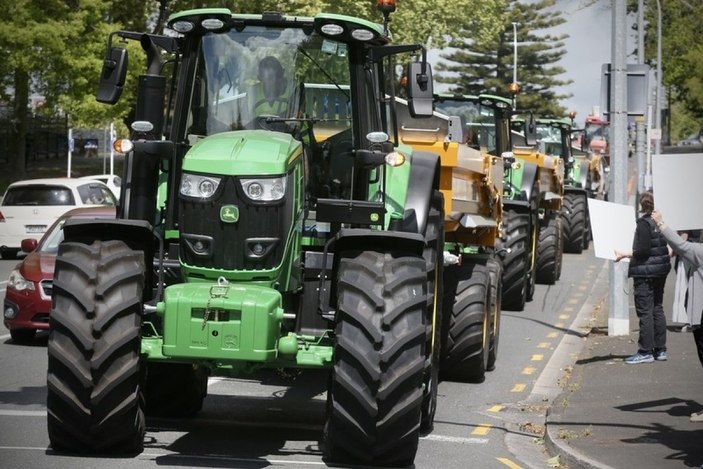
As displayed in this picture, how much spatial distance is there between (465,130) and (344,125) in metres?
7.67

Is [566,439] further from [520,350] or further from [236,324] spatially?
[520,350]

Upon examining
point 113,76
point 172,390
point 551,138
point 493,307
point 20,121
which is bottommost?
point 172,390

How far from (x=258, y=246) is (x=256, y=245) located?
15 mm

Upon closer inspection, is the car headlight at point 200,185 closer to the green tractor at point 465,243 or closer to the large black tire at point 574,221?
the green tractor at point 465,243

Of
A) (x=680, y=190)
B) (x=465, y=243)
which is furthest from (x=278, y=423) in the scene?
(x=465, y=243)

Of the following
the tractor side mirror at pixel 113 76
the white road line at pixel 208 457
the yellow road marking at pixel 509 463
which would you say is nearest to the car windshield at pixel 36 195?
the tractor side mirror at pixel 113 76

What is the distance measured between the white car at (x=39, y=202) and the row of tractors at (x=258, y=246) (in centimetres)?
1773

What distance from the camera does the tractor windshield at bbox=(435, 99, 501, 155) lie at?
20.7 m

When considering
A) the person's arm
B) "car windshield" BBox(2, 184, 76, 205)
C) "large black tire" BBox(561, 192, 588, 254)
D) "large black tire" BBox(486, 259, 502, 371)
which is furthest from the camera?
"large black tire" BBox(561, 192, 588, 254)

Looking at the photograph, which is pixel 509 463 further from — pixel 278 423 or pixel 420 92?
pixel 420 92

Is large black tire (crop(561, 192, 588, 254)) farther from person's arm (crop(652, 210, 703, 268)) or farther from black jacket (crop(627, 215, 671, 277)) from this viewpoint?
person's arm (crop(652, 210, 703, 268))

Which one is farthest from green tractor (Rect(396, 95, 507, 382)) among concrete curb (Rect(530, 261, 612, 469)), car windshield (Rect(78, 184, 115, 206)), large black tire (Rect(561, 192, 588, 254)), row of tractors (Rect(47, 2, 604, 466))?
large black tire (Rect(561, 192, 588, 254))

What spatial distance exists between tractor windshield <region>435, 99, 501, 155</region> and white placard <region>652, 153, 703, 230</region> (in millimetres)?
9455

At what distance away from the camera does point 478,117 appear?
20984mm
